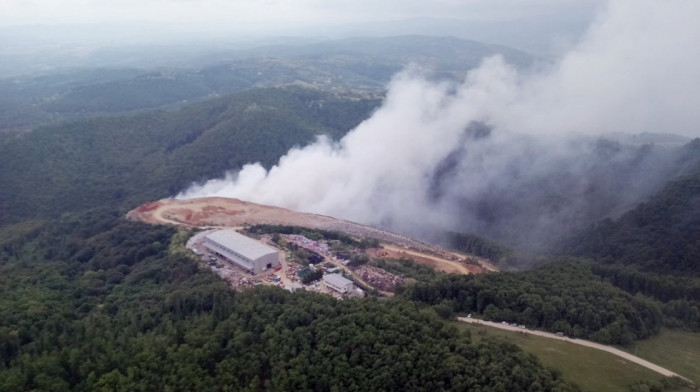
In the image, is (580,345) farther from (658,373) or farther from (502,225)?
(502,225)

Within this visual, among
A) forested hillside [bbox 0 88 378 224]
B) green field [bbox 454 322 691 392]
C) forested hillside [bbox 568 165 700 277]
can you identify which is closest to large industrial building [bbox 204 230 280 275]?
green field [bbox 454 322 691 392]

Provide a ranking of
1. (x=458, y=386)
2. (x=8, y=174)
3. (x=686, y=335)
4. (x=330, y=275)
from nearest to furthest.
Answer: (x=458, y=386) → (x=686, y=335) → (x=330, y=275) → (x=8, y=174)

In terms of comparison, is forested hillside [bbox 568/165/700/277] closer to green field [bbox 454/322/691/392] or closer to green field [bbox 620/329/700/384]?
green field [bbox 620/329/700/384]

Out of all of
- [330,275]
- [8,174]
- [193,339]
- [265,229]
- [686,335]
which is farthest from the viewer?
[8,174]

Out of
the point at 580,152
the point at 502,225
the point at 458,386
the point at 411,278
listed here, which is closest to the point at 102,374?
the point at 458,386

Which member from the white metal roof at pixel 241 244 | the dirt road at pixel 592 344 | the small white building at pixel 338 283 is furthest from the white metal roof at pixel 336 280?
the dirt road at pixel 592 344
